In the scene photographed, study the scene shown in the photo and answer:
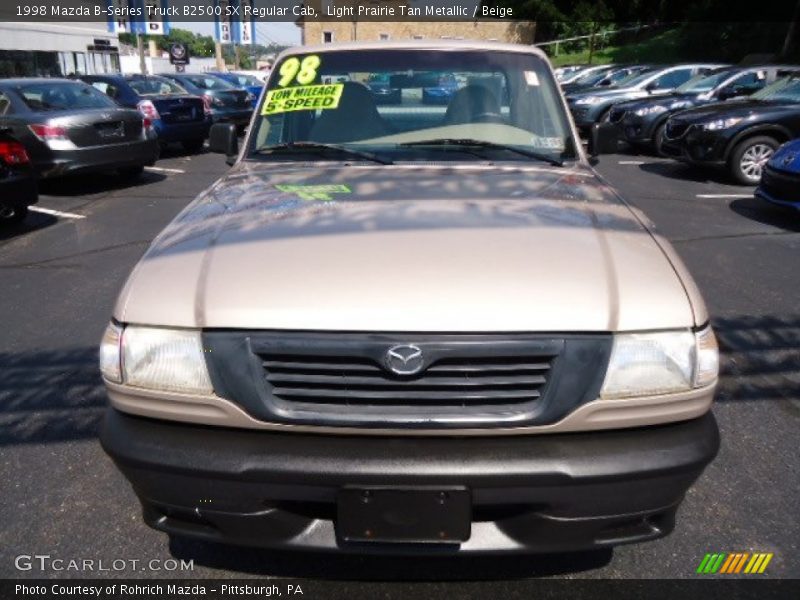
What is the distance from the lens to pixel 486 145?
319 cm

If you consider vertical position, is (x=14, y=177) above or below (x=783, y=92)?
below

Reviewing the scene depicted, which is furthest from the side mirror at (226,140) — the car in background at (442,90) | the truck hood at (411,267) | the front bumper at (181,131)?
the front bumper at (181,131)

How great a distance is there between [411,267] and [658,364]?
2.47 ft

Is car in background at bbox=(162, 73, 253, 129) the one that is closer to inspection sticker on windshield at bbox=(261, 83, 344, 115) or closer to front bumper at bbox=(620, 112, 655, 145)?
front bumper at bbox=(620, 112, 655, 145)

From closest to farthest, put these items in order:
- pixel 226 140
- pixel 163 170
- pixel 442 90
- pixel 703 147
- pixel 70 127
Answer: pixel 442 90 < pixel 226 140 < pixel 70 127 < pixel 703 147 < pixel 163 170

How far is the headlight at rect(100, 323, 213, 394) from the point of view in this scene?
1923 mm

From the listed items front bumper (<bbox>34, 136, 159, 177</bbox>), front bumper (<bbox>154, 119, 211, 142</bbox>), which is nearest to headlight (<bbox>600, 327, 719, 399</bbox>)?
front bumper (<bbox>34, 136, 159, 177</bbox>)

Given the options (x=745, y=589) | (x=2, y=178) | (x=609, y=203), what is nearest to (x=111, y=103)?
(x=2, y=178)

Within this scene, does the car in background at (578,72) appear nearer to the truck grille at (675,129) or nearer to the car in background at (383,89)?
Answer: the truck grille at (675,129)

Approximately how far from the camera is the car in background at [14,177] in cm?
697

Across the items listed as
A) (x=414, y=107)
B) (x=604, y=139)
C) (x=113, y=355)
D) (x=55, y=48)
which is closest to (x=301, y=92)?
(x=414, y=107)

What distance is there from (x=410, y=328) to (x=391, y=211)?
0.69 metres

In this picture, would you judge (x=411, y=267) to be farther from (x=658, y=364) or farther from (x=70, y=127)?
(x=70, y=127)

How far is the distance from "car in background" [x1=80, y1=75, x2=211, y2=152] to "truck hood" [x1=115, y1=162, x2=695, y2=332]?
10781mm
